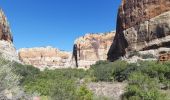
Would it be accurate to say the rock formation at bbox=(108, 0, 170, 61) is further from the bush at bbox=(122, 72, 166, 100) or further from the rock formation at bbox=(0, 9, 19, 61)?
the bush at bbox=(122, 72, 166, 100)

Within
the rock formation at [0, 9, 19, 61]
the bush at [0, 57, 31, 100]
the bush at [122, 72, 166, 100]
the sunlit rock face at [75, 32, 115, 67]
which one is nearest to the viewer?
the bush at [0, 57, 31, 100]

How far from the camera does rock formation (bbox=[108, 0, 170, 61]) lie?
8469 centimetres

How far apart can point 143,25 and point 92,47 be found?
274ft

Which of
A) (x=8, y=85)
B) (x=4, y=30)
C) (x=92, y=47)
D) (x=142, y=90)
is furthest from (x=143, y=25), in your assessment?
(x=92, y=47)

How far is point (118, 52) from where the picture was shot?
102938 mm

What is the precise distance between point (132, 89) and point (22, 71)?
3095 cm

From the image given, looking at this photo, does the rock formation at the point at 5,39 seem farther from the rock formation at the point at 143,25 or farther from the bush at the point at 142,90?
the bush at the point at 142,90

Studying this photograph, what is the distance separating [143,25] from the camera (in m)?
90.0

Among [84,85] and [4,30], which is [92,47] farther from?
[84,85]

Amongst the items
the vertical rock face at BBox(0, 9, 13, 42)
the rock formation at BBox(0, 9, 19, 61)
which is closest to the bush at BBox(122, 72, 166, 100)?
→ the rock formation at BBox(0, 9, 19, 61)

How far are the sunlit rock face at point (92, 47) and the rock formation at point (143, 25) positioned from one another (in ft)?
228

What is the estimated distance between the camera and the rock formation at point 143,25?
8469 cm

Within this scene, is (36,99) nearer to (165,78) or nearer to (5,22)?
(165,78)

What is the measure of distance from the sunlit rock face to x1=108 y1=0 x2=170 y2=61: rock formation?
69.4 meters
